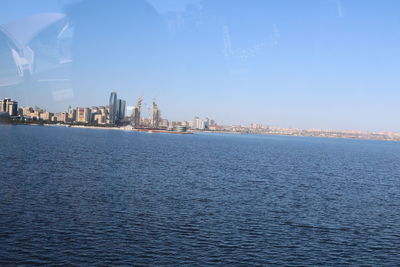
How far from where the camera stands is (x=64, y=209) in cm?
2816

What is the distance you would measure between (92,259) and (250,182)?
30.6m

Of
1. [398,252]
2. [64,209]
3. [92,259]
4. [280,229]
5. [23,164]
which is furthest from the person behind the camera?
[23,164]

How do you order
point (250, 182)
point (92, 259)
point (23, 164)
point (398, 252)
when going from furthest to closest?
1. point (23, 164)
2. point (250, 182)
3. point (398, 252)
4. point (92, 259)

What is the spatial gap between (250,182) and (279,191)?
6.39 metres

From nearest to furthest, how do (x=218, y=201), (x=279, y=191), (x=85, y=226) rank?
1. (x=85, y=226)
2. (x=218, y=201)
3. (x=279, y=191)

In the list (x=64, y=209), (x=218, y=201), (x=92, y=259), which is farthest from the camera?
(x=218, y=201)

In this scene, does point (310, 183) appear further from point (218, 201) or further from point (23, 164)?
point (23, 164)

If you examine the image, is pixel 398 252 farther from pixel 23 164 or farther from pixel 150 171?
pixel 23 164

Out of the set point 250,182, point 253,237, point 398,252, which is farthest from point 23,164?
point 398,252

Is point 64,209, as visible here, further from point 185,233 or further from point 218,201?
point 218,201

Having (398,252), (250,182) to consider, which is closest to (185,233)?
(398,252)

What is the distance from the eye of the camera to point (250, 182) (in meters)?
47.2

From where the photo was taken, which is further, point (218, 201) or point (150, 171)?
point (150, 171)

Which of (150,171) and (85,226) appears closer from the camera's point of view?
(85,226)
